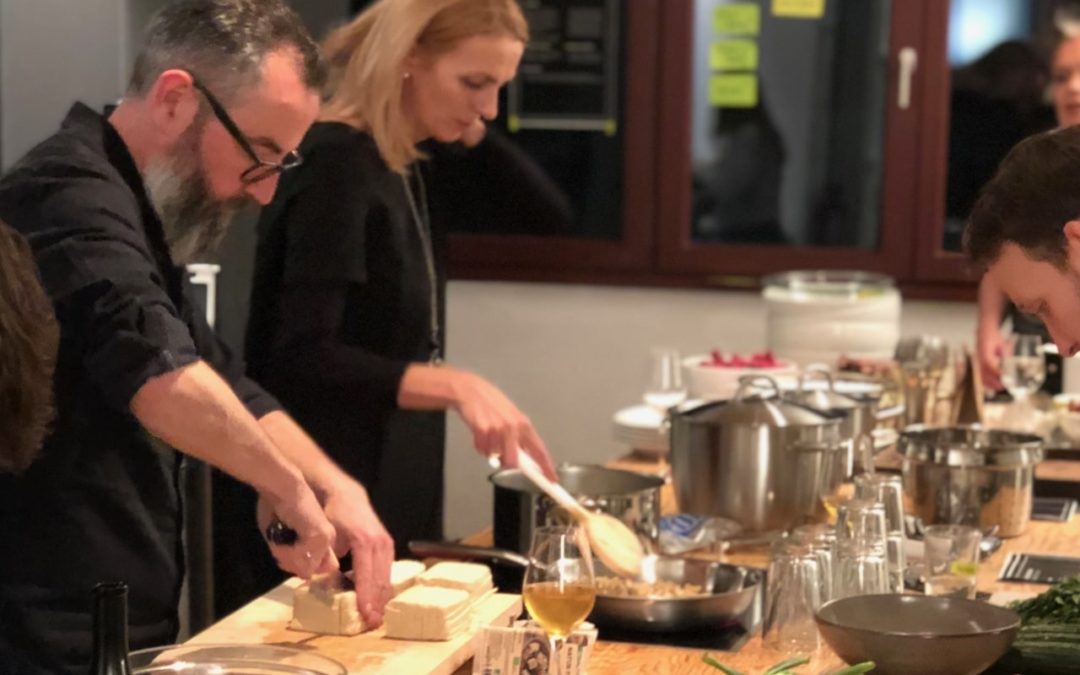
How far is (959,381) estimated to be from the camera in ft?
12.6

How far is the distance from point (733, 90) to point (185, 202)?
10.5 ft

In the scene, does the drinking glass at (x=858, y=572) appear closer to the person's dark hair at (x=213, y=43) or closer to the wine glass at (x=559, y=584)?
the wine glass at (x=559, y=584)

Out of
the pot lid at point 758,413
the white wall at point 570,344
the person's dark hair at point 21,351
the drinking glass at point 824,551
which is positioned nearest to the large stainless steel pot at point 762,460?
the pot lid at point 758,413

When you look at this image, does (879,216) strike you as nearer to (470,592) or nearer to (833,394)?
(833,394)

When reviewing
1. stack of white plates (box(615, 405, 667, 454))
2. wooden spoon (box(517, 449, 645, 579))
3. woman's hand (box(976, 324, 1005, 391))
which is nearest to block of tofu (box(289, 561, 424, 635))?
wooden spoon (box(517, 449, 645, 579))

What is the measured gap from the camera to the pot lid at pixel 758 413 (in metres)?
2.67

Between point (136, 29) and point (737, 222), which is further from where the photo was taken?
point (737, 222)

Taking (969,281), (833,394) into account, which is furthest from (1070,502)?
(969,281)

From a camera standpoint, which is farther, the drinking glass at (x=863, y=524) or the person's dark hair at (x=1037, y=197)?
the drinking glass at (x=863, y=524)

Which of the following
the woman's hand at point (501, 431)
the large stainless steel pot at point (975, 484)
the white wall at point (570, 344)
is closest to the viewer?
the woman's hand at point (501, 431)

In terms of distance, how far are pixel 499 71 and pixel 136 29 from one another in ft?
7.08

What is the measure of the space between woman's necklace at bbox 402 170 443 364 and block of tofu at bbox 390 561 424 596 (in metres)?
0.92

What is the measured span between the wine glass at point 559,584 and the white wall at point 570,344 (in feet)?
11.0

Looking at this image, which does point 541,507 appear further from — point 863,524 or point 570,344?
point 570,344
